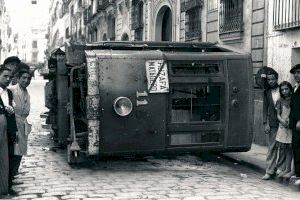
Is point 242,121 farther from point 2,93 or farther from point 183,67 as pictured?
point 2,93

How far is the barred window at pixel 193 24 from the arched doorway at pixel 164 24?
8.62 feet

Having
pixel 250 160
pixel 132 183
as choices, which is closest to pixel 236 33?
pixel 250 160

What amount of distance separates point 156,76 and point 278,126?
1.85 meters

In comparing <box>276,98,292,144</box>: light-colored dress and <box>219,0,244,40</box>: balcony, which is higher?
<box>219,0,244,40</box>: balcony

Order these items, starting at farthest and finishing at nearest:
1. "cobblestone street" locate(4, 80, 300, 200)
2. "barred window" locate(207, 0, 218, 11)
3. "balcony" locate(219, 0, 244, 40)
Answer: "barred window" locate(207, 0, 218, 11)
"balcony" locate(219, 0, 244, 40)
"cobblestone street" locate(4, 80, 300, 200)

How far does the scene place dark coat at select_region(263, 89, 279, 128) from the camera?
6.89m

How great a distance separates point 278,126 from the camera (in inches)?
270

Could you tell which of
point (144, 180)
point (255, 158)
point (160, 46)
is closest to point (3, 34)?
point (160, 46)

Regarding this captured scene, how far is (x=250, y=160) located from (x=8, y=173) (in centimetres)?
425

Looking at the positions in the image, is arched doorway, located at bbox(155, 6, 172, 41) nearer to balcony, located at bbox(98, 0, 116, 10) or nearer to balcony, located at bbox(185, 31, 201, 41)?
balcony, located at bbox(185, 31, 201, 41)

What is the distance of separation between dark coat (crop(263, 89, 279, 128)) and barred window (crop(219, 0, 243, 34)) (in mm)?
4839

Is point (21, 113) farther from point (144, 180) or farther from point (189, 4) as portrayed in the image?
point (189, 4)

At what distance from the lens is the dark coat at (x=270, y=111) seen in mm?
6891

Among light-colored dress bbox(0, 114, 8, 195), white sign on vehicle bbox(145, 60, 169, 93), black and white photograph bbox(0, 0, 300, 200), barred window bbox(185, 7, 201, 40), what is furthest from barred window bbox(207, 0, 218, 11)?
light-colored dress bbox(0, 114, 8, 195)
